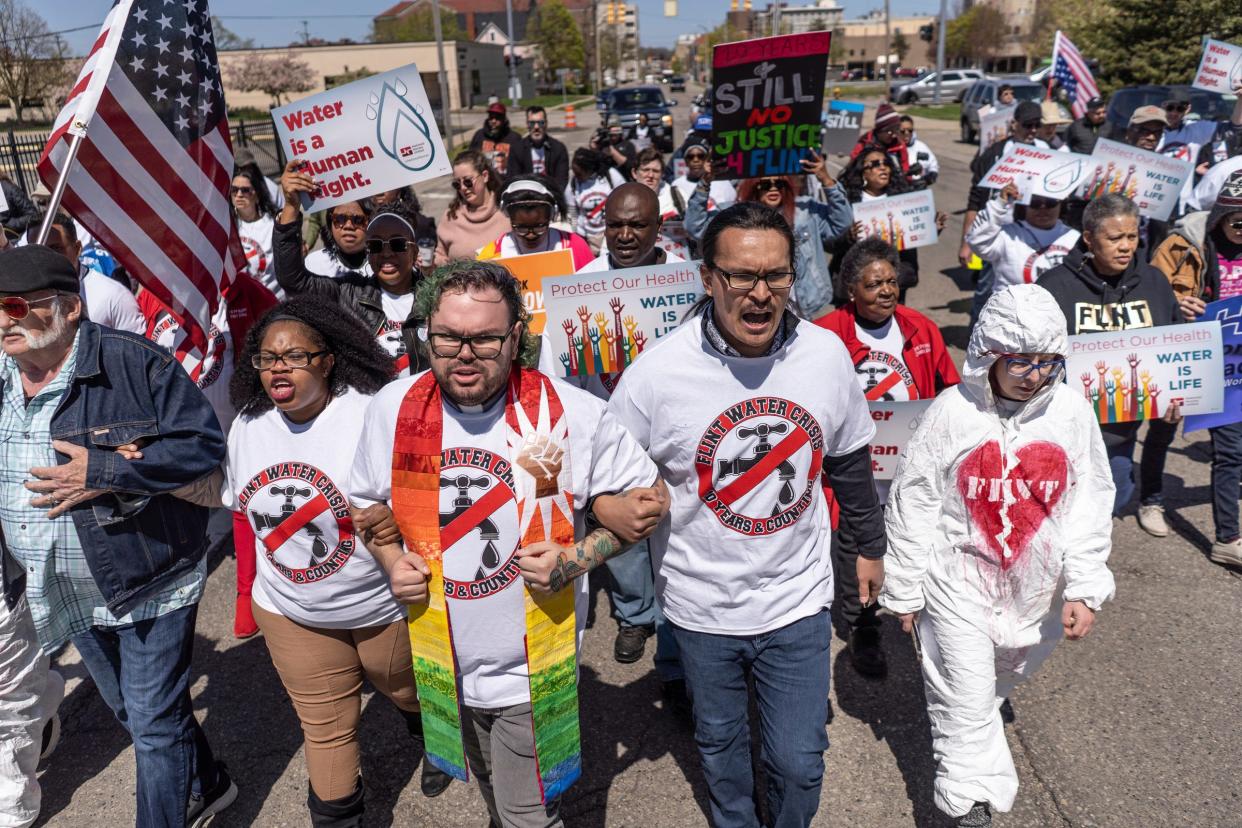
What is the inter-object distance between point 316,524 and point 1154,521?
4776 mm

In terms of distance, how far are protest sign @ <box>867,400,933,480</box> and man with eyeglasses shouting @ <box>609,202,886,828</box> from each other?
3.58 feet

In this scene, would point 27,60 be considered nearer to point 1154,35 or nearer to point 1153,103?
point 1153,103

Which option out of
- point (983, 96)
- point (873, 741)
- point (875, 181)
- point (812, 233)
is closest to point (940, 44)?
point (983, 96)

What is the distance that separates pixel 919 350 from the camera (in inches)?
156

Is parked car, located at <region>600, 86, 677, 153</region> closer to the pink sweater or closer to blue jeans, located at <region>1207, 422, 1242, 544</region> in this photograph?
the pink sweater

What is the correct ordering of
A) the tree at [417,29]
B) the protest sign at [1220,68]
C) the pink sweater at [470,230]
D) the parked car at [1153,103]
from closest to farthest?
the pink sweater at [470,230] < the protest sign at [1220,68] < the parked car at [1153,103] < the tree at [417,29]

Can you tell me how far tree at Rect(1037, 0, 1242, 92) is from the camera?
26.1 metres

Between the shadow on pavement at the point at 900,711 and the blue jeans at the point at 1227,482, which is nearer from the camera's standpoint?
the shadow on pavement at the point at 900,711

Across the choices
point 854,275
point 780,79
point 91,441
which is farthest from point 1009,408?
point 91,441

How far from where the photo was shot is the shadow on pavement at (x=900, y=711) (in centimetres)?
328

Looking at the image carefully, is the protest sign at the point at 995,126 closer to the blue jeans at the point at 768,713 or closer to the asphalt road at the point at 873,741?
the asphalt road at the point at 873,741

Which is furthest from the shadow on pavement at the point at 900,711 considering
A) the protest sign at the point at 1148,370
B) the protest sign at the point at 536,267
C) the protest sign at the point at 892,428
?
the protest sign at the point at 536,267

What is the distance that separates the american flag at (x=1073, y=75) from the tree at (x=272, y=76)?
5058cm

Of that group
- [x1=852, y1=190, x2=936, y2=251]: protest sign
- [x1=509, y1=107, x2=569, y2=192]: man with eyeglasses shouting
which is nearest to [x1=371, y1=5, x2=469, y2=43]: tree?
[x1=509, y1=107, x2=569, y2=192]: man with eyeglasses shouting
